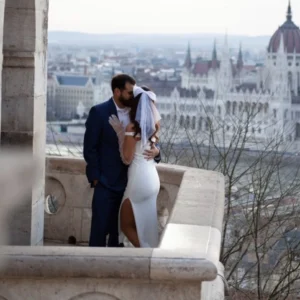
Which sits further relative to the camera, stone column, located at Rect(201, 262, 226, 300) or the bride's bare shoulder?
the bride's bare shoulder

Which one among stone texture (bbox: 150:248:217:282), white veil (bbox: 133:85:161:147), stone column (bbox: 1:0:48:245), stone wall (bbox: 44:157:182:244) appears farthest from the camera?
stone wall (bbox: 44:157:182:244)

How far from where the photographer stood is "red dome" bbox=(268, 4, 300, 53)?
8682 cm

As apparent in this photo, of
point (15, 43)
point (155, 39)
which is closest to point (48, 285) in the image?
point (15, 43)

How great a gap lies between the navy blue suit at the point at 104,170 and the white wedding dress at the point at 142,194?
55 millimetres

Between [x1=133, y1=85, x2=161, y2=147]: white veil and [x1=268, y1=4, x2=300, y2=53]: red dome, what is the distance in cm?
8228

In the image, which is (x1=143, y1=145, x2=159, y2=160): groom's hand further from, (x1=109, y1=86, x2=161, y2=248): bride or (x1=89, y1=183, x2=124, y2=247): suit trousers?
(x1=89, y1=183, x2=124, y2=247): suit trousers

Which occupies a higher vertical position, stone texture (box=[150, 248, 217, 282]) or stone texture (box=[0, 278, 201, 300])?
stone texture (box=[150, 248, 217, 282])

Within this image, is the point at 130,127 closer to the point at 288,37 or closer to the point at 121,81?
the point at 121,81

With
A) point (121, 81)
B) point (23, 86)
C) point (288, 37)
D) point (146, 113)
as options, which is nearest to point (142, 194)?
point (146, 113)

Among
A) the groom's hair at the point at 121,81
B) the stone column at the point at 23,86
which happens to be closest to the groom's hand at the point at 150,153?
the groom's hair at the point at 121,81

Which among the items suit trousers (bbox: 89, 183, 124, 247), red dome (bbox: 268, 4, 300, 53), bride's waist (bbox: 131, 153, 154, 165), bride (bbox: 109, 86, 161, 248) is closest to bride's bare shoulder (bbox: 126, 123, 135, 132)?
bride (bbox: 109, 86, 161, 248)

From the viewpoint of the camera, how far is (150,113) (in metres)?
4.20

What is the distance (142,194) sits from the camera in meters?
4.27

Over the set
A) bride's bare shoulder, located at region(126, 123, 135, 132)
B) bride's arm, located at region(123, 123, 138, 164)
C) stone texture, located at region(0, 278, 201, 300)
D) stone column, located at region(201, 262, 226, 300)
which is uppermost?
bride's bare shoulder, located at region(126, 123, 135, 132)
